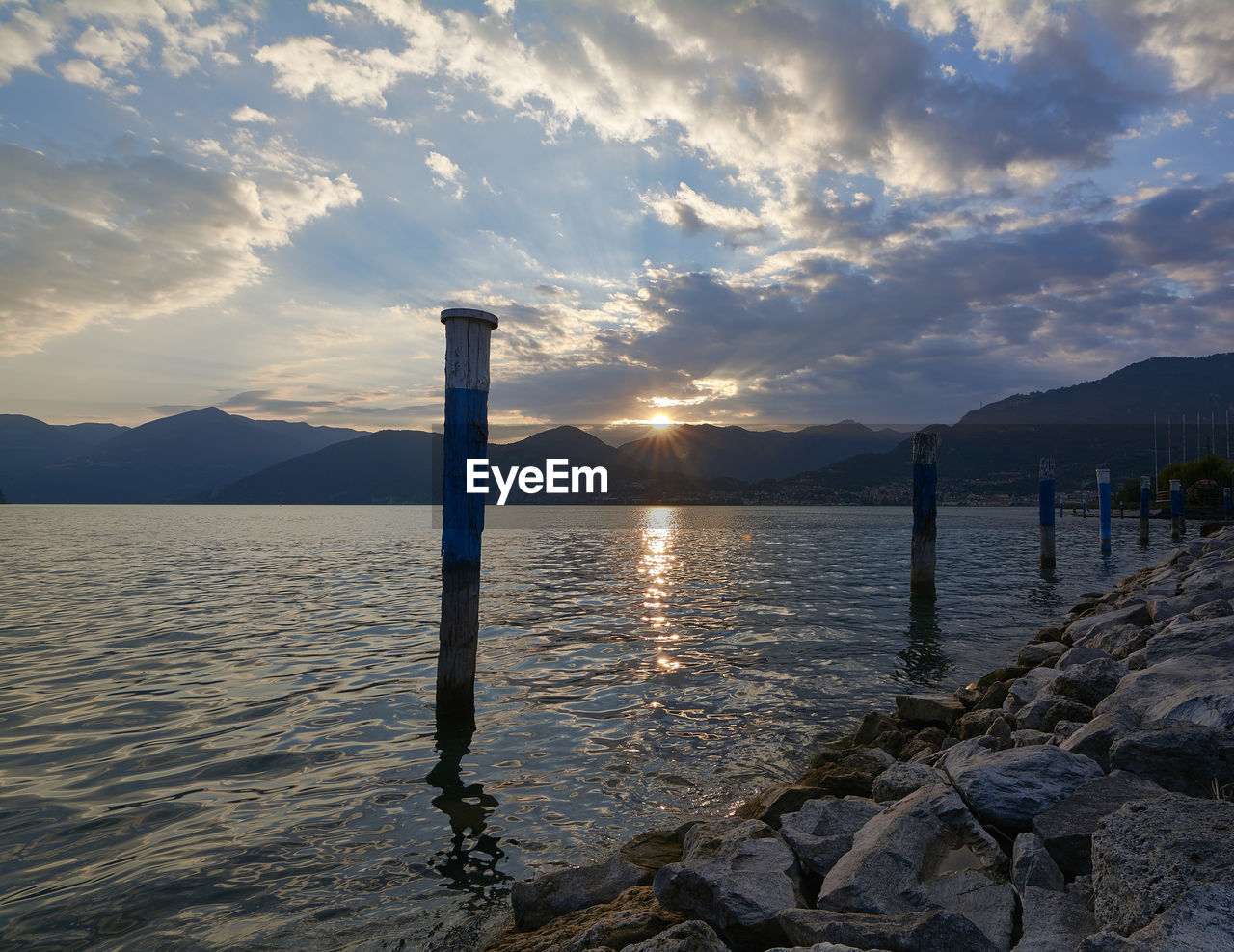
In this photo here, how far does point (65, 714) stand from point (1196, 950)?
1201 cm

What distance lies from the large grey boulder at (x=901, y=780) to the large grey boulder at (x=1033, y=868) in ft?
4.76

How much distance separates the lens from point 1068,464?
157875 millimetres

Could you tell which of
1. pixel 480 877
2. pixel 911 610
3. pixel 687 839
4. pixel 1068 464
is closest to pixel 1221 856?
pixel 687 839

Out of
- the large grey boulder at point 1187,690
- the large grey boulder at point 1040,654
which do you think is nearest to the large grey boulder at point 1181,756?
the large grey boulder at point 1187,690

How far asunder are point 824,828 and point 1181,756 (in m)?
2.21

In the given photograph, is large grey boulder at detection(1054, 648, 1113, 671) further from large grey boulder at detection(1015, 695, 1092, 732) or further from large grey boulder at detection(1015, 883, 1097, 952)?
large grey boulder at detection(1015, 883, 1097, 952)

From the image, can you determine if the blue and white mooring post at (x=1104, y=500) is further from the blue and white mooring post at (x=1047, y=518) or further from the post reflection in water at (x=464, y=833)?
the post reflection in water at (x=464, y=833)

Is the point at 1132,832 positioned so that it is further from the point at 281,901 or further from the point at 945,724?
the point at 281,901

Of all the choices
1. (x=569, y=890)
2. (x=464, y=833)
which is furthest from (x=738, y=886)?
(x=464, y=833)

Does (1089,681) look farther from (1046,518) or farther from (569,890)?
(1046,518)

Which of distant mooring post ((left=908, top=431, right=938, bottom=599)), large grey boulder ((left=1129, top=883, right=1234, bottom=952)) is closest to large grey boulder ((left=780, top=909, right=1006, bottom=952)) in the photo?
large grey boulder ((left=1129, top=883, right=1234, bottom=952))

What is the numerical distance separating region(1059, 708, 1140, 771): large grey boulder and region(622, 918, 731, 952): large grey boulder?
3107 mm

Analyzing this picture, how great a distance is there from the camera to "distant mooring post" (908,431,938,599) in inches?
719

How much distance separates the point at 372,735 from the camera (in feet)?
27.4
